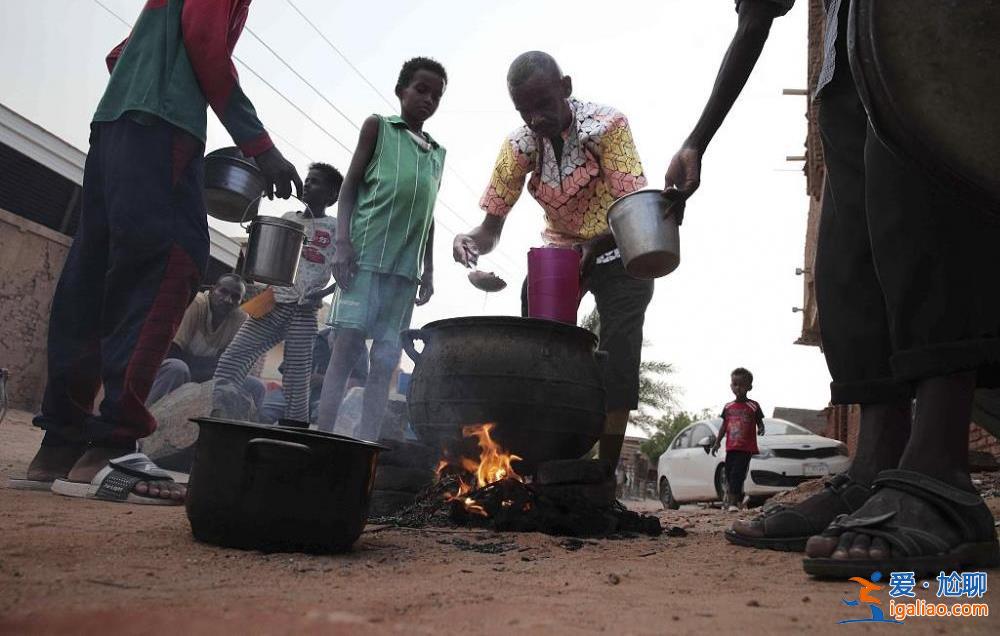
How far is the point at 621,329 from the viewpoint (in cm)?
379

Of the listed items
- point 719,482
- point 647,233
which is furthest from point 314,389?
point 719,482

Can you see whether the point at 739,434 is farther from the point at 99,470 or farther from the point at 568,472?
the point at 99,470

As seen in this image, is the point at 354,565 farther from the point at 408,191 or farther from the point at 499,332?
the point at 408,191

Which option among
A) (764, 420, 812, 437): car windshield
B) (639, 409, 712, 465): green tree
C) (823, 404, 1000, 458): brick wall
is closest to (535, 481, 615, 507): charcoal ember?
(764, 420, 812, 437): car windshield

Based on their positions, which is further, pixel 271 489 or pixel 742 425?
pixel 742 425

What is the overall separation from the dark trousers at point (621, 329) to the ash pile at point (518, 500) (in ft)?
1.98

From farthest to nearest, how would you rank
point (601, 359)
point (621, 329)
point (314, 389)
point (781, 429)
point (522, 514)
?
1. point (781, 429)
2. point (314, 389)
3. point (621, 329)
4. point (601, 359)
5. point (522, 514)

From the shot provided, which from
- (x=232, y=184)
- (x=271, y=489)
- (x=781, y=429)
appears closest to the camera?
(x=271, y=489)

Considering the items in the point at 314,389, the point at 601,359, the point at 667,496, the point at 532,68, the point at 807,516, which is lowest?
the point at 667,496

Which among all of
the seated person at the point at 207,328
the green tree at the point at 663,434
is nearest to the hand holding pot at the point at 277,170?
the seated person at the point at 207,328

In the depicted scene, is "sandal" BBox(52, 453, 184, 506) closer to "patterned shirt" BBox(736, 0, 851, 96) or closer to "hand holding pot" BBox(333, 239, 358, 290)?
"hand holding pot" BBox(333, 239, 358, 290)

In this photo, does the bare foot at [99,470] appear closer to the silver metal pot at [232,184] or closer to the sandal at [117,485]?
the sandal at [117,485]

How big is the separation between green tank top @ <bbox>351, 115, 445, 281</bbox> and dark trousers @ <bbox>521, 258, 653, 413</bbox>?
3.87 feet

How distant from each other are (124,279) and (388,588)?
229 cm
